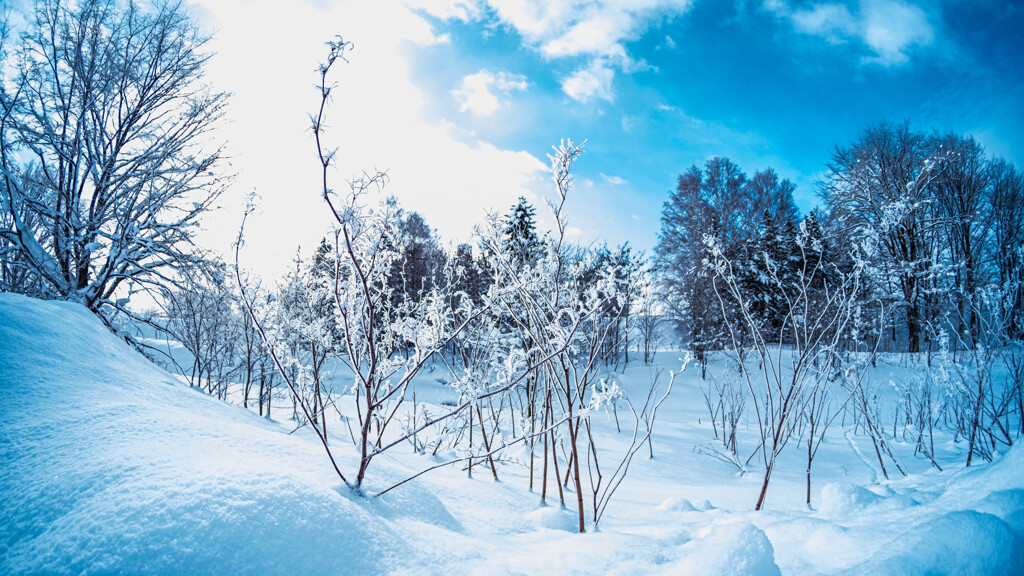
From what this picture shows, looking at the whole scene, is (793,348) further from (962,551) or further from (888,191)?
(888,191)

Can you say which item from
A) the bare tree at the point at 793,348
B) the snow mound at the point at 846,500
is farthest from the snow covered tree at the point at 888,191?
the snow mound at the point at 846,500

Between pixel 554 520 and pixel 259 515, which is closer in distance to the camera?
pixel 259 515

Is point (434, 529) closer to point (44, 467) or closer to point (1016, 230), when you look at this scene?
point (44, 467)

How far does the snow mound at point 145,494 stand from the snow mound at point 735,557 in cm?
95

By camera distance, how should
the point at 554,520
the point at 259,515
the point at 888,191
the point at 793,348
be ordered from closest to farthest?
the point at 259,515, the point at 554,520, the point at 793,348, the point at 888,191

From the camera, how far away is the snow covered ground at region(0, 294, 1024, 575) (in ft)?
3.18

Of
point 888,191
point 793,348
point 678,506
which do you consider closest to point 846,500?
point 678,506

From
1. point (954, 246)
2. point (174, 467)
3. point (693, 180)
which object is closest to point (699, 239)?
point (693, 180)

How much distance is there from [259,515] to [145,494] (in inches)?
11.6

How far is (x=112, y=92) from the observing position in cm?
480

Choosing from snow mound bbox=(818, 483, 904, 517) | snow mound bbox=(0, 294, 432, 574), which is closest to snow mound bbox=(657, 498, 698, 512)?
snow mound bbox=(818, 483, 904, 517)

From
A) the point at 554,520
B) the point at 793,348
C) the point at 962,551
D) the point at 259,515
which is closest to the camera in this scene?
the point at 962,551

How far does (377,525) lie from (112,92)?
6599mm

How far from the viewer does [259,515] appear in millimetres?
1139
